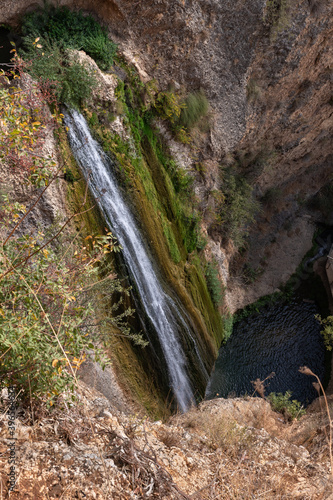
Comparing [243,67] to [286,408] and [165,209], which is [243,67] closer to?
[165,209]

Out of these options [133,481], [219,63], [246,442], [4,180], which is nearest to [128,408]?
[246,442]

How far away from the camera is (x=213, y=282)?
825cm

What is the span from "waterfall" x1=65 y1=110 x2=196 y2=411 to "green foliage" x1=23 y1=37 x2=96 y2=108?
0.96ft

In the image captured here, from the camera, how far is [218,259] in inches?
355

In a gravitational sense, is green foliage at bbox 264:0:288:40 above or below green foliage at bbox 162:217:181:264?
above

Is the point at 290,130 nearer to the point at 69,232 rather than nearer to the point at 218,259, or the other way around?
the point at 218,259

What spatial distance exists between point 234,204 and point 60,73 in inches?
221

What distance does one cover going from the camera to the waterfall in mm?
5070

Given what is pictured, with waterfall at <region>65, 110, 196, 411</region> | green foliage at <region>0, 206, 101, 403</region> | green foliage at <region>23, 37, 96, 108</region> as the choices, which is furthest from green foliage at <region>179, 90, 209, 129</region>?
green foliage at <region>0, 206, 101, 403</region>

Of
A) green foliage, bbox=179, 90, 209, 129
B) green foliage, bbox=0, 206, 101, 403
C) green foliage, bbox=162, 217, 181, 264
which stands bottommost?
green foliage, bbox=0, 206, 101, 403

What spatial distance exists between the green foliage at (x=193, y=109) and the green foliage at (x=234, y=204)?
1977 mm

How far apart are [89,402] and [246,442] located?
1648 mm

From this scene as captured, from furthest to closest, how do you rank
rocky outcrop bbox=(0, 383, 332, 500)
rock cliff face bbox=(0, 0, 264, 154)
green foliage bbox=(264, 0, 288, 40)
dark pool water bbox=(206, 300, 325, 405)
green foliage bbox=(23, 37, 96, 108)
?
dark pool water bbox=(206, 300, 325, 405), green foliage bbox=(264, 0, 288, 40), rock cliff face bbox=(0, 0, 264, 154), green foliage bbox=(23, 37, 96, 108), rocky outcrop bbox=(0, 383, 332, 500)

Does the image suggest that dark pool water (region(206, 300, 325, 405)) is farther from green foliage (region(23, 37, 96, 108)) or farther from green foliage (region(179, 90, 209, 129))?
green foliage (region(23, 37, 96, 108))
